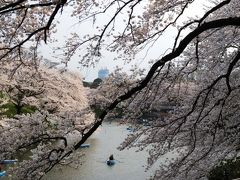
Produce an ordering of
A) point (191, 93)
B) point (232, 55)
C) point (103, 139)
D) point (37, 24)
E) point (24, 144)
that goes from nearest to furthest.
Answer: point (24, 144), point (37, 24), point (232, 55), point (191, 93), point (103, 139)

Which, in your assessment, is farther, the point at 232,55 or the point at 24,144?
the point at 232,55

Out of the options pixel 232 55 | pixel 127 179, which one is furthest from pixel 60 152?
pixel 127 179

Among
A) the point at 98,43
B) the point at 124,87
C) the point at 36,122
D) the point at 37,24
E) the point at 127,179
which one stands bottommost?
the point at 127,179

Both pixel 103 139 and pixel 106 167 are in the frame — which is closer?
pixel 106 167

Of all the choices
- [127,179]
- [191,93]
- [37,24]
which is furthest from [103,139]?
[37,24]

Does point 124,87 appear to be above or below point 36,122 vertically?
above

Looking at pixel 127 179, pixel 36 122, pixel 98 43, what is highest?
pixel 98 43

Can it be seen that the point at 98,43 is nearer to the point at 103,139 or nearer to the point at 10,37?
the point at 10,37

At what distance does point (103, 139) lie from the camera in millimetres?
28312

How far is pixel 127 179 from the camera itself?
52.7 ft

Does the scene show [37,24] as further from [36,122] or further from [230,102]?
[230,102]

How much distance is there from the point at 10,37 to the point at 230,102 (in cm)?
391

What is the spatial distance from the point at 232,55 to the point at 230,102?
3.28 feet

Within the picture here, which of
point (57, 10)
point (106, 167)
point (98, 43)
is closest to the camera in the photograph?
point (57, 10)
